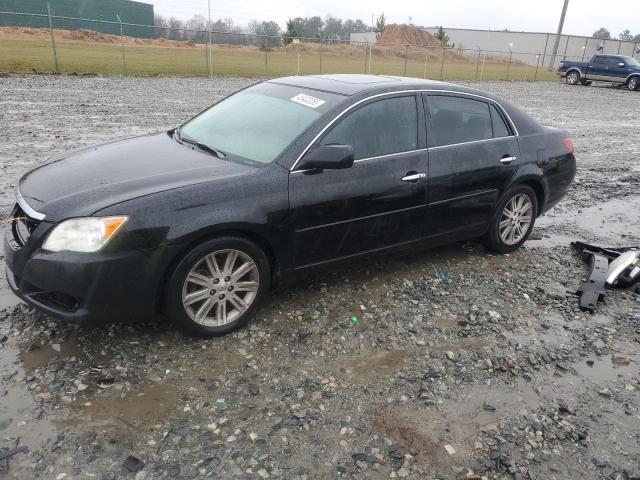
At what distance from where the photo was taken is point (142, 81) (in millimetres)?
19828

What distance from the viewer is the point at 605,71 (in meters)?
30.2

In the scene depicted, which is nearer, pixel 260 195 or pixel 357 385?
pixel 357 385

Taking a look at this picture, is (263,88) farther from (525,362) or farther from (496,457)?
(496,457)

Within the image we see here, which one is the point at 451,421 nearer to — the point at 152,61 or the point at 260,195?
the point at 260,195

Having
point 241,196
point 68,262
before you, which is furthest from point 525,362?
point 68,262

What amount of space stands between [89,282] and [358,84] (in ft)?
8.71

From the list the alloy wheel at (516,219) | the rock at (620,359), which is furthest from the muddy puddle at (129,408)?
the alloy wheel at (516,219)

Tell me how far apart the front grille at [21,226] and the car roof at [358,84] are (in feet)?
7.83

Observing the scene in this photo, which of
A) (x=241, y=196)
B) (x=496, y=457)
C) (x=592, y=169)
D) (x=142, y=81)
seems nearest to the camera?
(x=496, y=457)

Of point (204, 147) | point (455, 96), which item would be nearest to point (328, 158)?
point (204, 147)

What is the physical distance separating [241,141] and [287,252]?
0.98 m

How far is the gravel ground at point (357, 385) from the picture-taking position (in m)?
2.67

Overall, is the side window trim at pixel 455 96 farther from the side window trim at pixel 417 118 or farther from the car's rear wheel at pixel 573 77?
the car's rear wheel at pixel 573 77

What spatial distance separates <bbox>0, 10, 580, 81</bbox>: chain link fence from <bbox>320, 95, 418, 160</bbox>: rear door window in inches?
742
